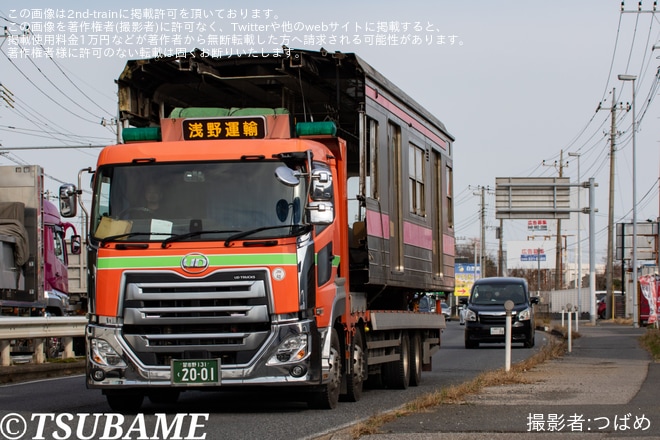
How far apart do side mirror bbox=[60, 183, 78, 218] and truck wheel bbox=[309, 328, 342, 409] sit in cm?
320

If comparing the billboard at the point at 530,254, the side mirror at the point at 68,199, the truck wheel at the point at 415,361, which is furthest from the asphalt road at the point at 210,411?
the billboard at the point at 530,254

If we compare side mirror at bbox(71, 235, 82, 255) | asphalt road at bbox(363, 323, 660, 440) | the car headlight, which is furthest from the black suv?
asphalt road at bbox(363, 323, 660, 440)

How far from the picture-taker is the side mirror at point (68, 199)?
480 inches

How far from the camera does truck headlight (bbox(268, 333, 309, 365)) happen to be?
11180 millimetres

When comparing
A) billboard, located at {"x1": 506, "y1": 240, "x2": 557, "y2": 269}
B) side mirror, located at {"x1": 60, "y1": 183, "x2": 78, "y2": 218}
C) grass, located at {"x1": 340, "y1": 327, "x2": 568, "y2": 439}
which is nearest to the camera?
grass, located at {"x1": 340, "y1": 327, "x2": 568, "y2": 439}

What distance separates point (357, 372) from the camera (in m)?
13.5

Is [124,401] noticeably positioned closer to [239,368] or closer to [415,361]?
[239,368]

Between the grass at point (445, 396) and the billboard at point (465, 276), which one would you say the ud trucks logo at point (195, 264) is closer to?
the grass at point (445, 396)

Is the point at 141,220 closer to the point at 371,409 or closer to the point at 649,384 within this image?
the point at 371,409

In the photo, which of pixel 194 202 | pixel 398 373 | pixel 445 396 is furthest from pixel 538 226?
pixel 194 202

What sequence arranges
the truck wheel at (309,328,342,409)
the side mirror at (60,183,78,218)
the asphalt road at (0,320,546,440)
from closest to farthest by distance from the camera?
the asphalt road at (0,320,546,440), the truck wheel at (309,328,342,409), the side mirror at (60,183,78,218)

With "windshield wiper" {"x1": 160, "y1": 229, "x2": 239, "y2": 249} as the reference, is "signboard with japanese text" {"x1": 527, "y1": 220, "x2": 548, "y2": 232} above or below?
above

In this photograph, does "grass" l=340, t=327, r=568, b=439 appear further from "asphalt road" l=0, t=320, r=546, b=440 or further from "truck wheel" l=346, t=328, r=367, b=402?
"truck wheel" l=346, t=328, r=367, b=402

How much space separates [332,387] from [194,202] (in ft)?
8.45
